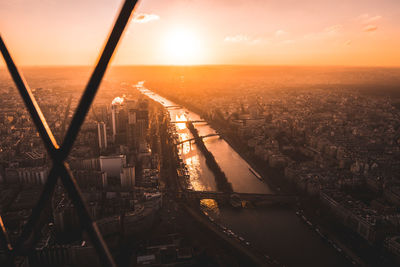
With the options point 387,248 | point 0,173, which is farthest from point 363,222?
point 0,173

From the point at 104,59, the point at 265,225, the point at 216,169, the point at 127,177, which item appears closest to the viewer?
the point at 104,59

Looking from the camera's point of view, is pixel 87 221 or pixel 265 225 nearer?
pixel 87 221

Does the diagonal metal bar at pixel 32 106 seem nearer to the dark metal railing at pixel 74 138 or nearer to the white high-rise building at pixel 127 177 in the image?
the dark metal railing at pixel 74 138

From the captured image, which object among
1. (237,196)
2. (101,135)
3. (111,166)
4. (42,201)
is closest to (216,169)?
(237,196)

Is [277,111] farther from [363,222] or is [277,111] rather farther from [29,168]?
[29,168]

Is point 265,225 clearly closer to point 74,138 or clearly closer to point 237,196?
point 237,196

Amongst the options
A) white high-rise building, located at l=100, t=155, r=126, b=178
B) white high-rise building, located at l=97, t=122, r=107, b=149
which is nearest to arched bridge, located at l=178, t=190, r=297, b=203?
white high-rise building, located at l=100, t=155, r=126, b=178

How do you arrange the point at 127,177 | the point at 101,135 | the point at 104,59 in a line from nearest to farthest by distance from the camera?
1. the point at 104,59
2. the point at 127,177
3. the point at 101,135
